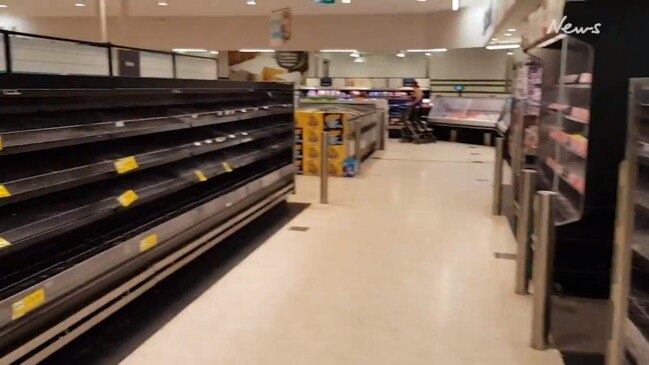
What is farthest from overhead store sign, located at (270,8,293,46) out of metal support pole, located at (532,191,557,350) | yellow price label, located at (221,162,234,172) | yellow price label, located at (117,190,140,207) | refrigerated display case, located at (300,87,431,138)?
metal support pole, located at (532,191,557,350)

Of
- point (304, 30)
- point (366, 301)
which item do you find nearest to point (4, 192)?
point (366, 301)

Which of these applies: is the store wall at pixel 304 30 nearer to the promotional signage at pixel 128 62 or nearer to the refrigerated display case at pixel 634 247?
the promotional signage at pixel 128 62

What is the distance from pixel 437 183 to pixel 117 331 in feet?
21.2

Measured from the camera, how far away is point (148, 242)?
3689mm

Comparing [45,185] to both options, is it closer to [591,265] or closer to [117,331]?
[117,331]

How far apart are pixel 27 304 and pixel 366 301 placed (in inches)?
85.3

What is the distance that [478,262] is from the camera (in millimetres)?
4973

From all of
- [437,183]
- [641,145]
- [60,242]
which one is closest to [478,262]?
[641,145]

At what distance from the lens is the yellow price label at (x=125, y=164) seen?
11.0 ft

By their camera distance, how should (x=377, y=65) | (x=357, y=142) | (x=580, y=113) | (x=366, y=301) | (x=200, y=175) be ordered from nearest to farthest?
(x=366, y=301) < (x=580, y=113) < (x=200, y=175) < (x=357, y=142) < (x=377, y=65)

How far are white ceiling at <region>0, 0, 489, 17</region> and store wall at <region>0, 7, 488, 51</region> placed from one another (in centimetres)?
43

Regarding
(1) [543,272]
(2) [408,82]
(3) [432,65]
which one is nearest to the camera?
(1) [543,272]

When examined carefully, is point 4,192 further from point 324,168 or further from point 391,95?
point 391,95

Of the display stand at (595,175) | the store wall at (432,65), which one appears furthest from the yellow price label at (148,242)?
the store wall at (432,65)
